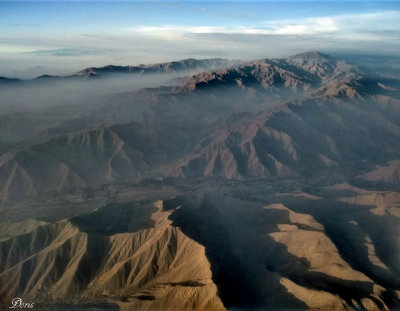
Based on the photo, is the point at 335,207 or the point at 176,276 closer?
the point at 176,276

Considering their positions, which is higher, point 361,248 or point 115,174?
point 361,248

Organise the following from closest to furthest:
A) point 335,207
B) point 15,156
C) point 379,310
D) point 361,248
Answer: point 379,310 → point 361,248 → point 335,207 → point 15,156

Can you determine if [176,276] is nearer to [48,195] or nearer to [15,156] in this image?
[48,195]

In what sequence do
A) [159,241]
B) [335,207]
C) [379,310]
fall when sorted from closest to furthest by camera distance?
[379,310] → [159,241] → [335,207]

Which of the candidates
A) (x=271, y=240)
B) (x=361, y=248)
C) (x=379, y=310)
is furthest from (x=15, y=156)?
(x=379, y=310)

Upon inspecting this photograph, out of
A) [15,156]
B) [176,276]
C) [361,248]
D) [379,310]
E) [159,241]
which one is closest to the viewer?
[379,310]

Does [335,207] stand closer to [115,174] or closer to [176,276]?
[176,276]

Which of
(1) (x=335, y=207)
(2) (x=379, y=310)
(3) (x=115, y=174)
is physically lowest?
(3) (x=115, y=174)

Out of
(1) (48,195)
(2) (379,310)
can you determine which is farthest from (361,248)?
(1) (48,195)

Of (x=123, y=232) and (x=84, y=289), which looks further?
(x=123, y=232)
